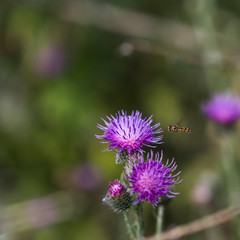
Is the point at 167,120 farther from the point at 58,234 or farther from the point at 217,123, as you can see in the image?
the point at 58,234

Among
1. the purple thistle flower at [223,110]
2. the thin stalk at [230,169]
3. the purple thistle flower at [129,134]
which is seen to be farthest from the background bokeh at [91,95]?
the purple thistle flower at [129,134]

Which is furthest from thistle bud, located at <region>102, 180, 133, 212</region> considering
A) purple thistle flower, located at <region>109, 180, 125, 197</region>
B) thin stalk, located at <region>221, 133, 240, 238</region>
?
thin stalk, located at <region>221, 133, 240, 238</region>

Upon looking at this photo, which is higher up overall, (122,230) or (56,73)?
(56,73)

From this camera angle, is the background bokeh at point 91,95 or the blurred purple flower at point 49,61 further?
the blurred purple flower at point 49,61

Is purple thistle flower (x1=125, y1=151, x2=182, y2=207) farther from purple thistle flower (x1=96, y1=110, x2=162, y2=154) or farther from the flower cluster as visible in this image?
purple thistle flower (x1=96, y1=110, x2=162, y2=154)

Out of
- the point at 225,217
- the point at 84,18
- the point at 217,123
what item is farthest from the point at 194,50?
the point at 225,217

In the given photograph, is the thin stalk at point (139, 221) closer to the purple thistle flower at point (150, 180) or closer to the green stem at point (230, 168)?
the purple thistle flower at point (150, 180)
